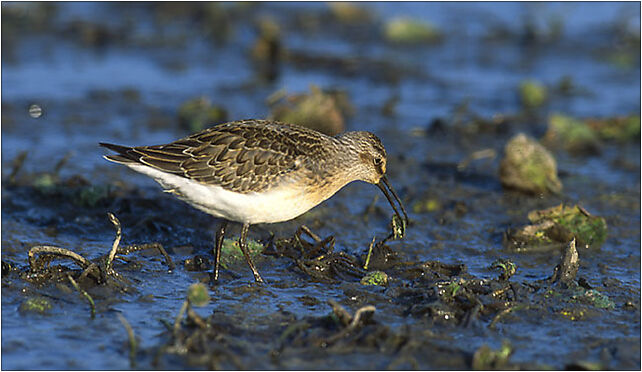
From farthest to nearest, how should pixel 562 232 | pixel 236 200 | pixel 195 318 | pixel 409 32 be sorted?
pixel 409 32 < pixel 562 232 < pixel 236 200 < pixel 195 318

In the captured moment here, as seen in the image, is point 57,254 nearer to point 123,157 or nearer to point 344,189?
point 123,157

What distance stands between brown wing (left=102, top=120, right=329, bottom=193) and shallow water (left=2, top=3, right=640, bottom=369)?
89cm

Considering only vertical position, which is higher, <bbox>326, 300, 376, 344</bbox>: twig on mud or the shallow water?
the shallow water

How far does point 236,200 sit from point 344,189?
3111 millimetres

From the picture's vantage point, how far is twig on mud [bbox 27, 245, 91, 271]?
7.01 meters

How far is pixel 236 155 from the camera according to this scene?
7625 mm

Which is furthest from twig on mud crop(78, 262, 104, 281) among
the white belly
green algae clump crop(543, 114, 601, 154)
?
green algae clump crop(543, 114, 601, 154)

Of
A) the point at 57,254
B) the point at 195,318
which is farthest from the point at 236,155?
the point at 195,318

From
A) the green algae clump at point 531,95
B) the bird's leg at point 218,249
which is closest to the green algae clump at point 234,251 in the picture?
the bird's leg at point 218,249

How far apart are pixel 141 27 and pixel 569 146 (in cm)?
902

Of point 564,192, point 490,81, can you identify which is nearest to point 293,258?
point 564,192

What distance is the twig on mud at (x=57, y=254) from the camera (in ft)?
23.0

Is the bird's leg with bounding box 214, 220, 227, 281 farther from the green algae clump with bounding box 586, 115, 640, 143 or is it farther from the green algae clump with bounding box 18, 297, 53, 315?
the green algae clump with bounding box 586, 115, 640, 143

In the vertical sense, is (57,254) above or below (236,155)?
below
